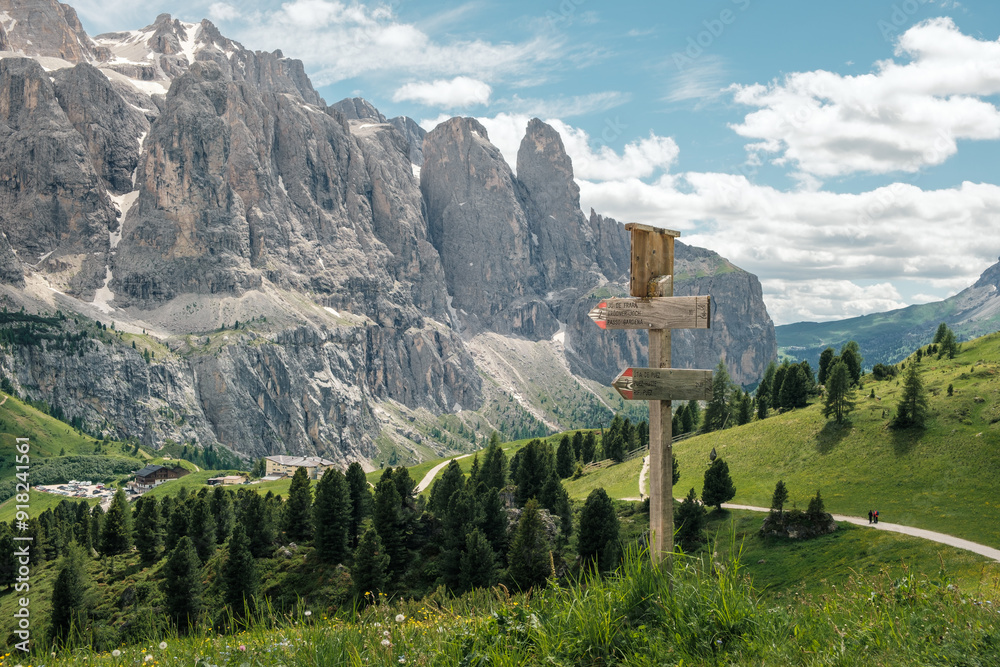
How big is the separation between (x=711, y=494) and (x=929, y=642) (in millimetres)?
60092

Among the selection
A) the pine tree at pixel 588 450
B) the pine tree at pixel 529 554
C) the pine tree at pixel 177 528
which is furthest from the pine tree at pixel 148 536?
the pine tree at pixel 588 450

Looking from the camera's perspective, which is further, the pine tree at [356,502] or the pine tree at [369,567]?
the pine tree at [356,502]

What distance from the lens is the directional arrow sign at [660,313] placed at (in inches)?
388

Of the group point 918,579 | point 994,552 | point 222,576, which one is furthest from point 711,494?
point 918,579

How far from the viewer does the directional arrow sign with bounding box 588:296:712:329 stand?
388 inches

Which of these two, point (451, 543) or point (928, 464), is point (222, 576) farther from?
point (928, 464)

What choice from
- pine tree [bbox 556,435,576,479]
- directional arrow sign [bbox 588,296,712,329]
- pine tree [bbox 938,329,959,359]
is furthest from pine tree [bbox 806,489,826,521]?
pine tree [bbox 938,329,959,359]

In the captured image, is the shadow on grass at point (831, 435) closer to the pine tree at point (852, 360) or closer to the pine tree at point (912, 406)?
the pine tree at point (912, 406)

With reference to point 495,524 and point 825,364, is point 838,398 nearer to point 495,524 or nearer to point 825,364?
point 825,364

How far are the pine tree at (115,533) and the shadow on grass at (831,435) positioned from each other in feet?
Answer: 267

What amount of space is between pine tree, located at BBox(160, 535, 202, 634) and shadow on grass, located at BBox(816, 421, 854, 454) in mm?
66767

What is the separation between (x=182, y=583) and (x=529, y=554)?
88.2 feet

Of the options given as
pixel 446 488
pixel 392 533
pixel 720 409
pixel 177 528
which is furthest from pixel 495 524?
pixel 720 409

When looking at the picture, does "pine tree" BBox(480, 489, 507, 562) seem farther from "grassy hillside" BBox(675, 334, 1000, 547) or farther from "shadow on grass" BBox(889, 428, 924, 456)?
"shadow on grass" BBox(889, 428, 924, 456)
